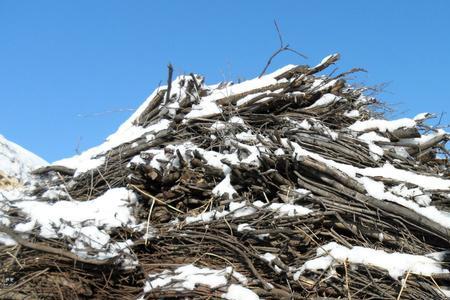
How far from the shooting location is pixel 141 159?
15.1ft

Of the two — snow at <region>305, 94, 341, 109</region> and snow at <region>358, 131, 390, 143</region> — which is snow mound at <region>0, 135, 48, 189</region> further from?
snow at <region>358, 131, 390, 143</region>

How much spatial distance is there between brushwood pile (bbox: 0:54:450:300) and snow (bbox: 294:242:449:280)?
1cm

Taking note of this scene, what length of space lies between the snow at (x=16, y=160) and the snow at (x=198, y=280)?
5.93 meters

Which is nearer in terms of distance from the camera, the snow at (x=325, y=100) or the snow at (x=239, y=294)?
the snow at (x=239, y=294)

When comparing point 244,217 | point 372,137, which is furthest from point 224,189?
point 372,137

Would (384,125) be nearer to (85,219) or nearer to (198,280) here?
(198,280)

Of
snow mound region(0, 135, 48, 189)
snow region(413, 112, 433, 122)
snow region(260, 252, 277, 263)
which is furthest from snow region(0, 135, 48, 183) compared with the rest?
snow region(413, 112, 433, 122)

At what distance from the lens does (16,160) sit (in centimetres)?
1062

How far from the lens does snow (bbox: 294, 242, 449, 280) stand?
3713 millimetres

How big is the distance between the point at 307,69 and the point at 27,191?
3.21 metres

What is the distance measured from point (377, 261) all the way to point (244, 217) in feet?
3.43

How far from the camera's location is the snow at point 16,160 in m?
9.77

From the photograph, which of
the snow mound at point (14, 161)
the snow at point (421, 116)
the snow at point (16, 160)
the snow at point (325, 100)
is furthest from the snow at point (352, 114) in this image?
the snow at point (16, 160)

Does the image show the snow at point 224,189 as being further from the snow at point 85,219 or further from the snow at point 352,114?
the snow at point 352,114
